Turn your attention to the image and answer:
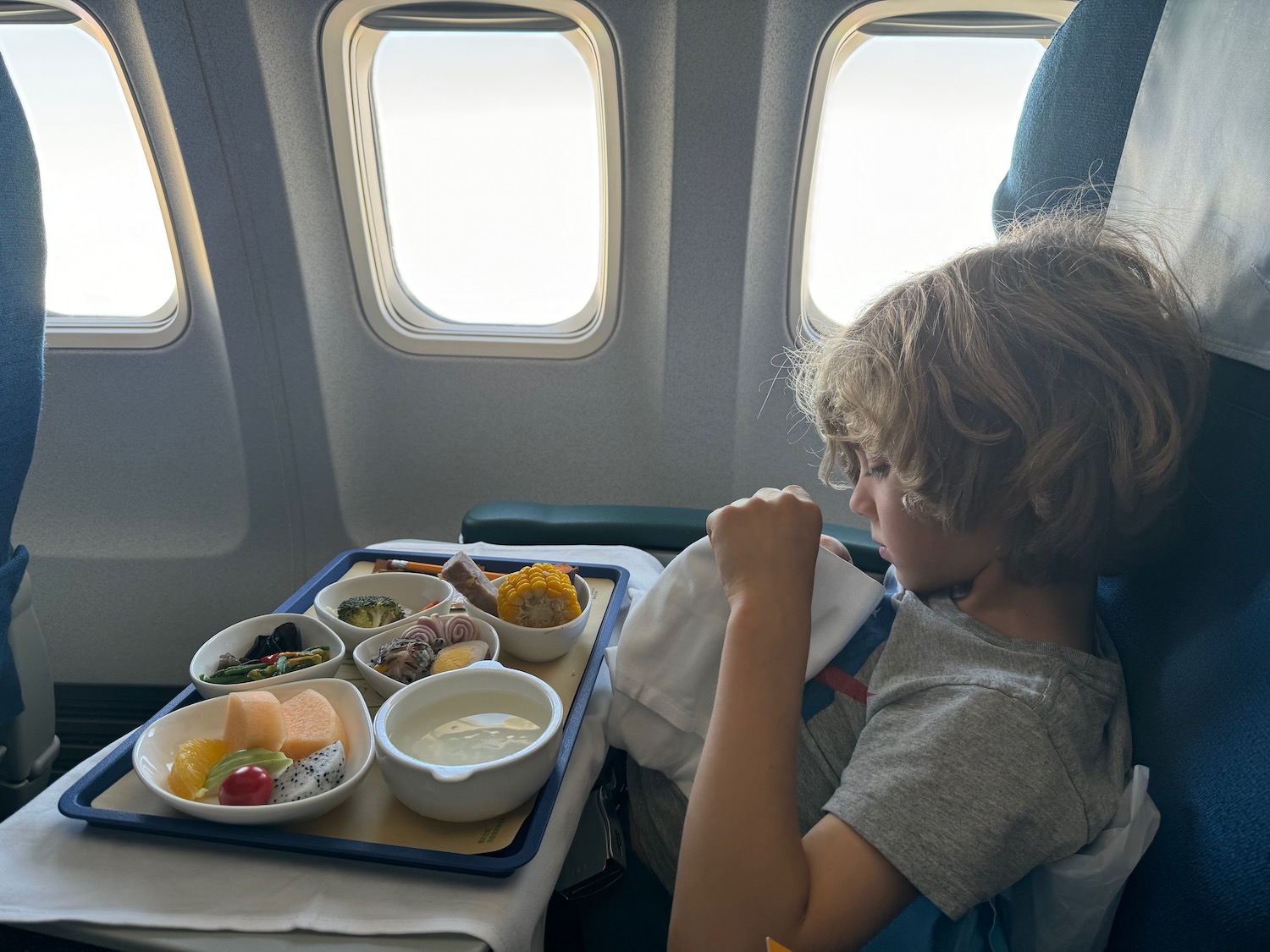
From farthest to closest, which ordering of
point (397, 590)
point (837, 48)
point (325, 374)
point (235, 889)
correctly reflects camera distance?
1. point (325, 374)
2. point (837, 48)
3. point (397, 590)
4. point (235, 889)

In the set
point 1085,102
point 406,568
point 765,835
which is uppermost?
point 1085,102

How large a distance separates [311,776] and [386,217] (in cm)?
186

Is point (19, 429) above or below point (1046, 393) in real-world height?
below

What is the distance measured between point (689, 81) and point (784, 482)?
1.14 metres

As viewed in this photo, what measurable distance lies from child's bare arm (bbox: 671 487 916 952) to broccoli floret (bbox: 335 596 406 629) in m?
0.52

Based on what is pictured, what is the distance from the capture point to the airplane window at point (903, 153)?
1982 mm

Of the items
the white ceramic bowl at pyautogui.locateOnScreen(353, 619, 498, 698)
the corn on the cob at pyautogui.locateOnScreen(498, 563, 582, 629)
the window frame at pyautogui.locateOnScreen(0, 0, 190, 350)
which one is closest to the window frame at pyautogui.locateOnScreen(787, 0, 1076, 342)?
the corn on the cob at pyautogui.locateOnScreen(498, 563, 582, 629)

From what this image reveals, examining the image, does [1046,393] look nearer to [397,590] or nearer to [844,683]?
[844,683]

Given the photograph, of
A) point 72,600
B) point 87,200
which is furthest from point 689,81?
point 72,600

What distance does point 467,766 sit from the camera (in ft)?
2.65

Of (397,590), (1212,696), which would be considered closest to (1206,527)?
(1212,696)

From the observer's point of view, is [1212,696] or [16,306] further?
[16,306]

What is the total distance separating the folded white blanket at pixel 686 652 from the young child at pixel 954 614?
0.05m

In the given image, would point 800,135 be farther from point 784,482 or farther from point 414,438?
point 414,438
